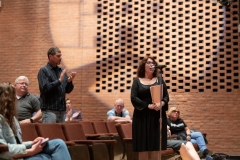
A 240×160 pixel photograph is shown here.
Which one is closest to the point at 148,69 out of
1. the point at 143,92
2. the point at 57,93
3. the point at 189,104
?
the point at 143,92

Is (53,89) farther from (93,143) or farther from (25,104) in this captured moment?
(93,143)

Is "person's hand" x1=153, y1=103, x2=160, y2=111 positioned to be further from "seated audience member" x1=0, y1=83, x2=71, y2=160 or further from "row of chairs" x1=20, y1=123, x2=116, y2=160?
"seated audience member" x1=0, y1=83, x2=71, y2=160

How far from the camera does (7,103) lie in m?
3.74

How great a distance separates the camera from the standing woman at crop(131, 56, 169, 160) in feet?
18.1

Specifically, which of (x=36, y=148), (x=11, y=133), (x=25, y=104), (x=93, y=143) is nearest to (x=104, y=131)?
(x=93, y=143)

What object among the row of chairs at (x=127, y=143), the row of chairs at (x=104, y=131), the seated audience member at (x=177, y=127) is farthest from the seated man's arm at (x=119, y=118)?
the row of chairs at (x=127, y=143)

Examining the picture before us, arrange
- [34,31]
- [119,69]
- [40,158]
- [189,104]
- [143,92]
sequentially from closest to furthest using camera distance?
[40,158] < [143,92] < [189,104] < [119,69] < [34,31]

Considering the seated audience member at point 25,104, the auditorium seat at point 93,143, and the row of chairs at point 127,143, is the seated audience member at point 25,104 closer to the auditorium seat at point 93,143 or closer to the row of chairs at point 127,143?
the auditorium seat at point 93,143

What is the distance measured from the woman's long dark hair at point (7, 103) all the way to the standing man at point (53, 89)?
162 cm

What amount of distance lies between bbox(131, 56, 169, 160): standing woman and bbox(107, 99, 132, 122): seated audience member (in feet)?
11.9

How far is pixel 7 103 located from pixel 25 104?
199 cm

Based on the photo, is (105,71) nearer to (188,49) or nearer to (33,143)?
(188,49)

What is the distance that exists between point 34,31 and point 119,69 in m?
2.54

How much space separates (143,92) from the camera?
557cm
